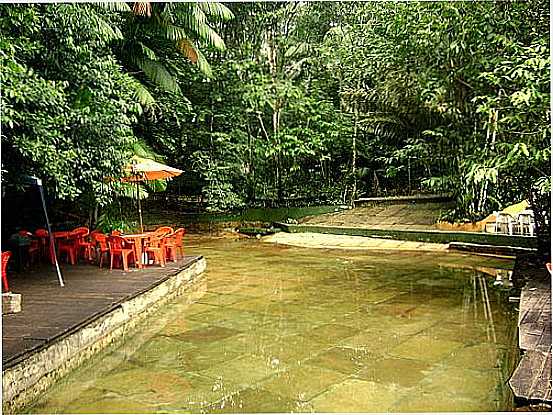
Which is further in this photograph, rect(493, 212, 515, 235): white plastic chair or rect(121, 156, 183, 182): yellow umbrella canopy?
rect(493, 212, 515, 235): white plastic chair

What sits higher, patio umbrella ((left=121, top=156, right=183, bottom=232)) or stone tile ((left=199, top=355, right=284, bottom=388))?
patio umbrella ((left=121, top=156, right=183, bottom=232))

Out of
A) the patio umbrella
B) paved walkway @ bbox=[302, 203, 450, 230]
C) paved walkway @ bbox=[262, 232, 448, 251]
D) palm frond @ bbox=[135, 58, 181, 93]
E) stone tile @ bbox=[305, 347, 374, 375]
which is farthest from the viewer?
paved walkway @ bbox=[302, 203, 450, 230]

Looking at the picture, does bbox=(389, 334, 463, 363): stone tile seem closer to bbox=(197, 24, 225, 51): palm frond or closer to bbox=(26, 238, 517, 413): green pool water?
bbox=(26, 238, 517, 413): green pool water

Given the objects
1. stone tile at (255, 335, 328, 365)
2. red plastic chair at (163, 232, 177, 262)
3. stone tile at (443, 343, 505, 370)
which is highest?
red plastic chair at (163, 232, 177, 262)

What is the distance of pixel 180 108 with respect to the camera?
12.3m

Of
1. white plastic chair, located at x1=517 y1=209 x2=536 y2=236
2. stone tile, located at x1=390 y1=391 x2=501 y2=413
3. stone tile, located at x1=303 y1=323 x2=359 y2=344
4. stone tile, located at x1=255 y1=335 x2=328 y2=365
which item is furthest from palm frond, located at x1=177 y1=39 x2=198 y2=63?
stone tile, located at x1=390 y1=391 x2=501 y2=413

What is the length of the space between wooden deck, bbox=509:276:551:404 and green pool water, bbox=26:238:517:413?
0.26 metres

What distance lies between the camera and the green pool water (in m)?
3.60

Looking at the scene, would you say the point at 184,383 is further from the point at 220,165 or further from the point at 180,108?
the point at 220,165

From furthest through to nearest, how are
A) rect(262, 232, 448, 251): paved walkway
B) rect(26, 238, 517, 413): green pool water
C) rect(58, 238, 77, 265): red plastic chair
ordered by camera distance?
rect(262, 232, 448, 251): paved walkway, rect(58, 238, 77, 265): red plastic chair, rect(26, 238, 517, 413): green pool water

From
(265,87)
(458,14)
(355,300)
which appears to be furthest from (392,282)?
(265,87)

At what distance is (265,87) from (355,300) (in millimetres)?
8340

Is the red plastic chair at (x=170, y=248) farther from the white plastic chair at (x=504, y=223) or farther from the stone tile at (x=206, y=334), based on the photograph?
the white plastic chair at (x=504, y=223)

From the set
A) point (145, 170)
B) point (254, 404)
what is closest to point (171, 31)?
point (145, 170)
